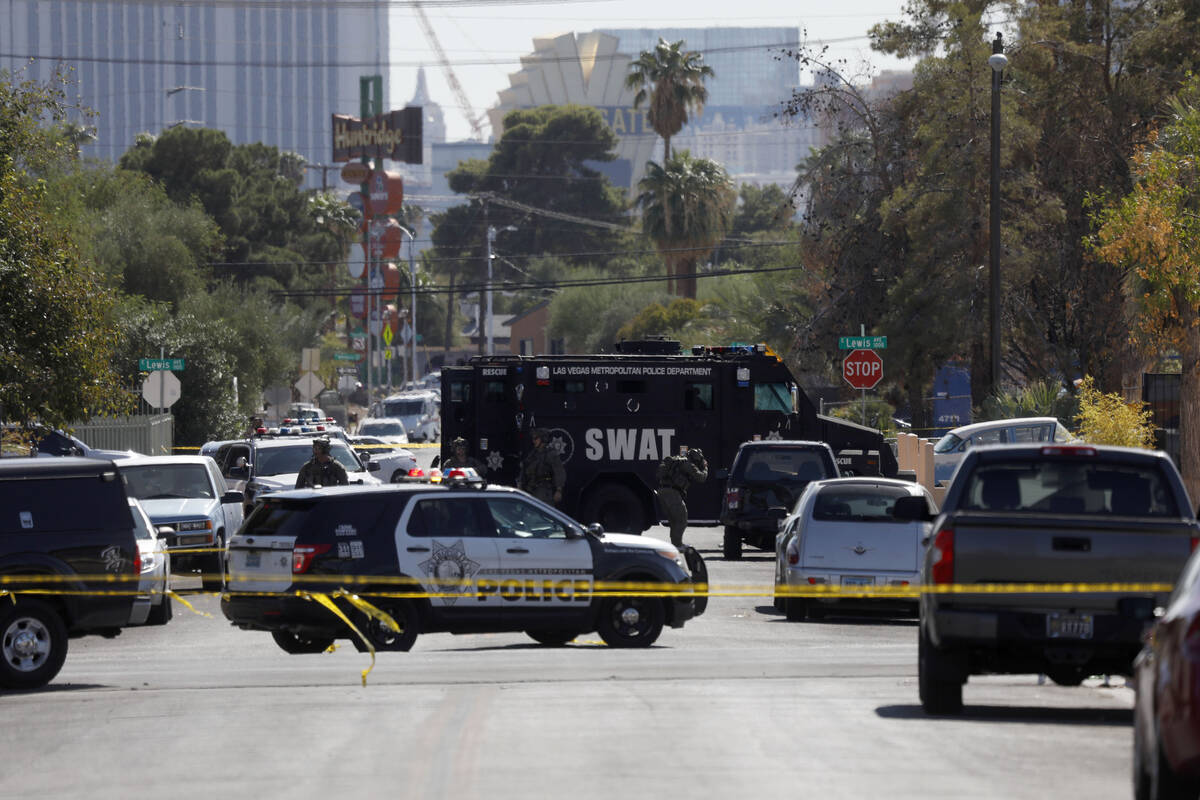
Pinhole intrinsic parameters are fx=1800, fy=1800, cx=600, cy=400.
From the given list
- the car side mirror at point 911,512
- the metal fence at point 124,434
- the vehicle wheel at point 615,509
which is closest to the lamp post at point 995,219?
the vehicle wheel at point 615,509

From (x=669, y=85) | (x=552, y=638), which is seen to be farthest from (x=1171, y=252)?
(x=669, y=85)

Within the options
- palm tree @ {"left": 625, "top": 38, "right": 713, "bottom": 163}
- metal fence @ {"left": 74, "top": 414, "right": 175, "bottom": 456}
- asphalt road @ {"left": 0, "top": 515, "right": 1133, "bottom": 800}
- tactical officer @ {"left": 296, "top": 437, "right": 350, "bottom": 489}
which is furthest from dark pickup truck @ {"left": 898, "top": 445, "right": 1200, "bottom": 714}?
palm tree @ {"left": 625, "top": 38, "right": 713, "bottom": 163}

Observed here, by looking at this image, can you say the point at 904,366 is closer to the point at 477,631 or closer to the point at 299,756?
the point at 477,631

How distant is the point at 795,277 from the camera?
194 feet

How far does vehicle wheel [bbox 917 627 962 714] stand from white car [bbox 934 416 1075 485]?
1858 centimetres

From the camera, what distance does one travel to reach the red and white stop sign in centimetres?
3588

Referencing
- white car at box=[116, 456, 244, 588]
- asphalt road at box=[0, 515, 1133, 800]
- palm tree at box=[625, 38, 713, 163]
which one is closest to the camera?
asphalt road at box=[0, 515, 1133, 800]

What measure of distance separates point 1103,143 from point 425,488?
94.4 feet

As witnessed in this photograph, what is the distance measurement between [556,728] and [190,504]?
1526cm

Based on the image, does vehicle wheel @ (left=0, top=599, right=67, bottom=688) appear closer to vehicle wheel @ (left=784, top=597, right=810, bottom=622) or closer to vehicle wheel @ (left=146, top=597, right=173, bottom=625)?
vehicle wheel @ (left=146, top=597, right=173, bottom=625)

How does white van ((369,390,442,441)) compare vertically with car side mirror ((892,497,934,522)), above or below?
below

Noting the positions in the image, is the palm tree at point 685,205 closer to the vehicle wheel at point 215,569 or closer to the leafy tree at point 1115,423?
the leafy tree at point 1115,423

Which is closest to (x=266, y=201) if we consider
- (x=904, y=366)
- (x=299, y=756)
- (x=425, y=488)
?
(x=904, y=366)

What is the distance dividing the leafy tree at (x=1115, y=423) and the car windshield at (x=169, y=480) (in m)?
13.3
